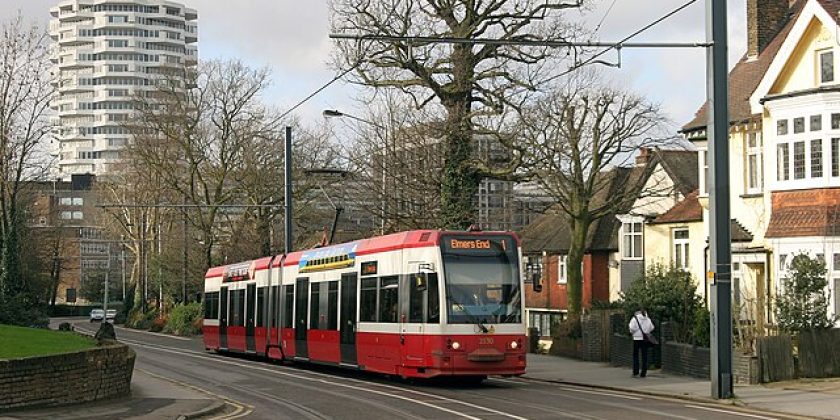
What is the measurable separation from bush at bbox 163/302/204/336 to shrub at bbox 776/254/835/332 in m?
48.0

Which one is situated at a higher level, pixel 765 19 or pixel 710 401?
pixel 765 19

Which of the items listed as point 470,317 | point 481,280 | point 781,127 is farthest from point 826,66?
point 470,317

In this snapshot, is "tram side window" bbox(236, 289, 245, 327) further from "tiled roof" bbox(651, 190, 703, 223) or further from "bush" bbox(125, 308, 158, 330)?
"bush" bbox(125, 308, 158, 330)

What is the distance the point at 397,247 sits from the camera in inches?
1035

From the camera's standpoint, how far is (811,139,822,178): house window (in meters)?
32.3

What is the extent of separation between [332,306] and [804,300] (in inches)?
449

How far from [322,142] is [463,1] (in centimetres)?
2880

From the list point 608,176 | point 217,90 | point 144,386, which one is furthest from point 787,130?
point 217,90

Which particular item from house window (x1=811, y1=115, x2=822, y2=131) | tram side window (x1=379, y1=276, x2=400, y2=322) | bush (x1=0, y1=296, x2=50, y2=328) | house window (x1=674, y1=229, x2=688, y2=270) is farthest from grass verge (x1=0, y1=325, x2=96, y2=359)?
house window (x1=674, y1=229, x2=688, y2=270)

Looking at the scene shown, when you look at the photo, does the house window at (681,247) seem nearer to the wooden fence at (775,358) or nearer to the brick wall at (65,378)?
the wooden fence at (775,358)

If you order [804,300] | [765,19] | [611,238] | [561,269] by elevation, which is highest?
[765,19]

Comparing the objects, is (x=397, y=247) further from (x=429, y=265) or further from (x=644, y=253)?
(x=644, y=253)

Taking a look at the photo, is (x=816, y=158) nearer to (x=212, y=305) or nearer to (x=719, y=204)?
(x=719, y=204)

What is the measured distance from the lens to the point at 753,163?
36.6m
